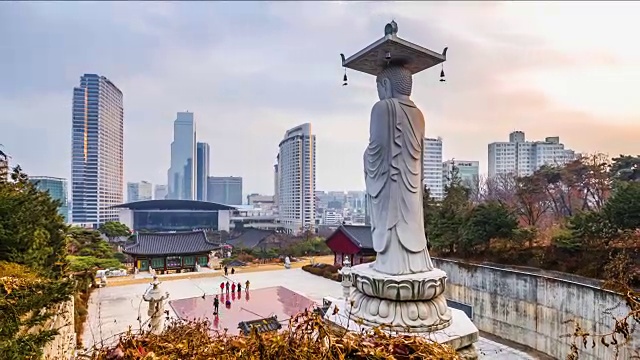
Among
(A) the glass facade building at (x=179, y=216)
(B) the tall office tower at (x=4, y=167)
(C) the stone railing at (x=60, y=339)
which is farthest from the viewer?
(A) the glass facade building at (x=179, y=216)

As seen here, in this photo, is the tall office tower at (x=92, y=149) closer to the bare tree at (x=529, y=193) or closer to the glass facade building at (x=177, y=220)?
the glass facade building at (x=177, y=220)

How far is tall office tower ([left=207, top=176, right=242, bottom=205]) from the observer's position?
112312 mm

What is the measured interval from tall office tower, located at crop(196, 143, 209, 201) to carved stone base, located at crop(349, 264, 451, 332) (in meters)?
108

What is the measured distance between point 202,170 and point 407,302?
113248 millimetres

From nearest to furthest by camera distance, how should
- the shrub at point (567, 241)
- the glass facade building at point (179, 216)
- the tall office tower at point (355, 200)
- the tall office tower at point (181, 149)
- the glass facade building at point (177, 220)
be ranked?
the shrub at point (567, 241), the glass facade building at point (179, 216), the glass facade building at point (177, 220), the tall office tower at point (181, 149), the tall office tower at point (355, 200)

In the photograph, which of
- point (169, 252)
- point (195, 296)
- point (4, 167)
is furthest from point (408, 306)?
point (169, 252)

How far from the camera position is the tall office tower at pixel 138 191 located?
4222 inches

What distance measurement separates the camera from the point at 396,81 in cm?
494

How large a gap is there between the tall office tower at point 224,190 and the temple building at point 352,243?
320 ft

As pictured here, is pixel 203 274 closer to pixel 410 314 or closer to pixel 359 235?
pixel 359 235

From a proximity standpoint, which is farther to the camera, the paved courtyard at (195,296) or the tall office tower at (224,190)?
the tall office tower at (224,190)

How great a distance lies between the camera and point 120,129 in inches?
2089

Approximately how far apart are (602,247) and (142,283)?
16.6m

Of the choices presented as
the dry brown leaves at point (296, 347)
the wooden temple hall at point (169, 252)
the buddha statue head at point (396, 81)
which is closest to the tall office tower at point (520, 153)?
the wooden temple hall at point (169, 252)
